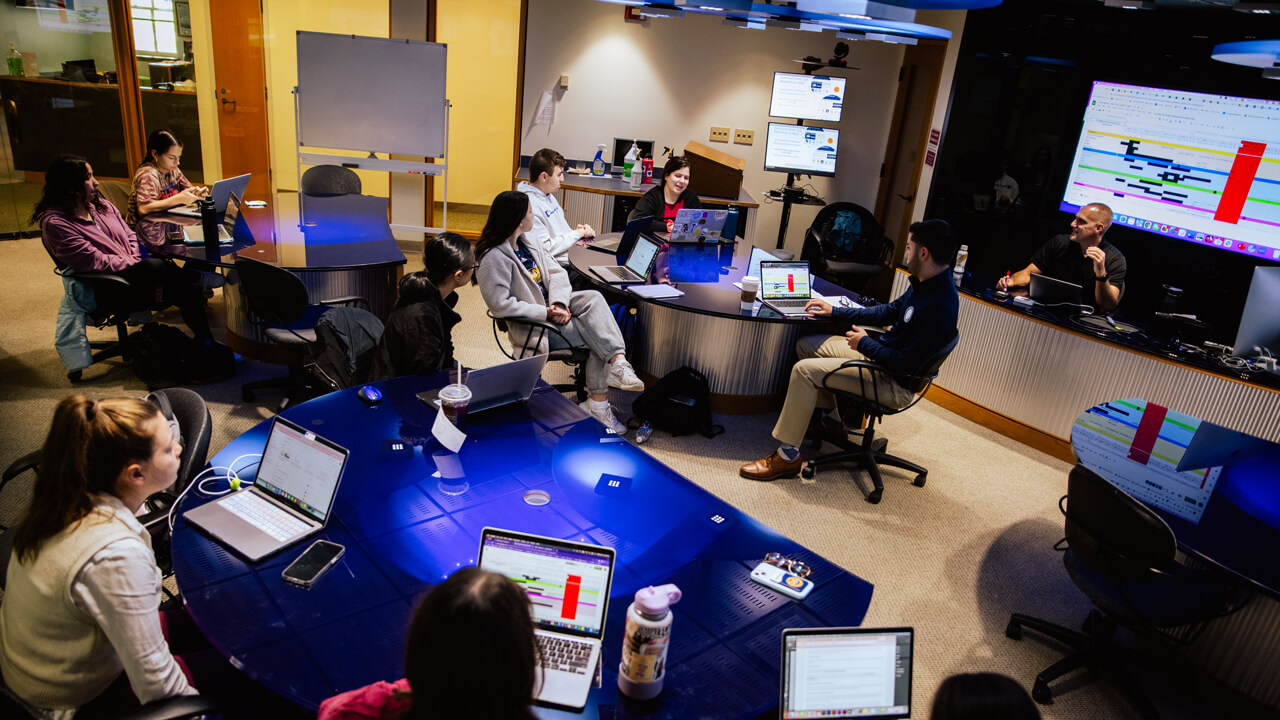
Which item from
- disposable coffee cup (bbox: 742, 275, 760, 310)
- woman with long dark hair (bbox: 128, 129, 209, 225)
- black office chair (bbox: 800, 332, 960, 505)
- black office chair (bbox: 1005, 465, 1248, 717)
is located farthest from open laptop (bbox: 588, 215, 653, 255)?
black office chair (bbox: 1005, 465, 1248, 717)

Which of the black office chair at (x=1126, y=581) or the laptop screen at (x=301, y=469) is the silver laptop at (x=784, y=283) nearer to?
the black office chair at (x=1126, y=581)

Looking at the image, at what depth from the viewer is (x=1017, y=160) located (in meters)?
6.16

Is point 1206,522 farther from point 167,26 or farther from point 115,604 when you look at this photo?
point 167,26

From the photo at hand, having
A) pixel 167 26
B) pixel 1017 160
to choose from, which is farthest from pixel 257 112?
pixel 1017 160

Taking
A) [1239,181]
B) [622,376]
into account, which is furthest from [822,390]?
[1239,181]

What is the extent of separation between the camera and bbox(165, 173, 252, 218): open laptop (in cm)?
464

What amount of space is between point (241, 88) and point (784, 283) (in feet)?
20.7

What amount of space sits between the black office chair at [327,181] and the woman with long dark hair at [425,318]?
9.55ft

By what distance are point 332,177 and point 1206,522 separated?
578cm

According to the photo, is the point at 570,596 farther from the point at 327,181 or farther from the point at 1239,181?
the point at 1239,181

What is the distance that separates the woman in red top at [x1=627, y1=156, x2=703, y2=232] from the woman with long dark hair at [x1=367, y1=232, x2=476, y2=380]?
2.31 metres

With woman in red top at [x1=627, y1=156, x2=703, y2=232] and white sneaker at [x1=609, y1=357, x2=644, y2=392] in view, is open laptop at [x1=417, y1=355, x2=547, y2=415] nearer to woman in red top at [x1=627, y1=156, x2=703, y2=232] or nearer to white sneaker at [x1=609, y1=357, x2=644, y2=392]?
white sneaker at [x1=609, y1=357, x2=644, y2=392]

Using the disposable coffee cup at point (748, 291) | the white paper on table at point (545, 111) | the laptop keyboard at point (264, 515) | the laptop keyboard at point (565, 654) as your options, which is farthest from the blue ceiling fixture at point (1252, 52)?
the white paper on table at point (545, 111)

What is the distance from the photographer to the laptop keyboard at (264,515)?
224cm
